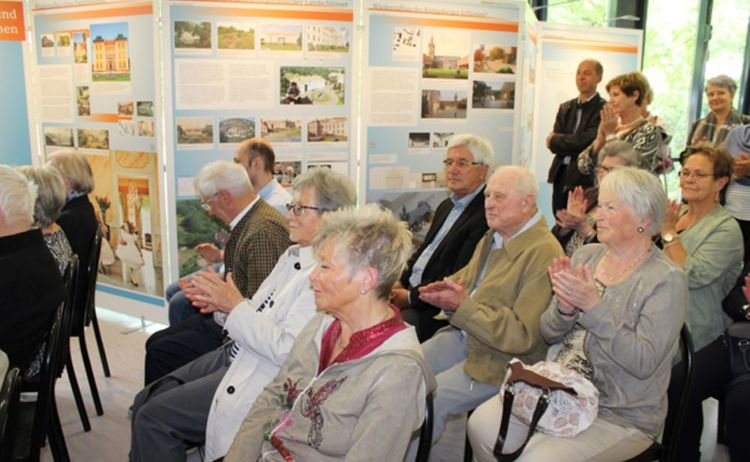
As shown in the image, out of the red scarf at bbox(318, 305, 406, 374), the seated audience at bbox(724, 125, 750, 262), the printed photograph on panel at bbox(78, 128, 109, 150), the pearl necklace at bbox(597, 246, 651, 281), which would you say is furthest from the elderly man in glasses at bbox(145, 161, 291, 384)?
the seated audience at bbox(724, 125, 750, 262)

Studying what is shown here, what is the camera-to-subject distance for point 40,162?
4.80m

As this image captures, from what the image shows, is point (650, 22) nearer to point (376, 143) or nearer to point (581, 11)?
point (581, 11)

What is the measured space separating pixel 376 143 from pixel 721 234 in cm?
242

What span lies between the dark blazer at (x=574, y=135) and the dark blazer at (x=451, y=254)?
1857mm

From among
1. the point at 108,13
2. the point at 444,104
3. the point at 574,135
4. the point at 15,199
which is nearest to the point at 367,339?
the point at 15,199

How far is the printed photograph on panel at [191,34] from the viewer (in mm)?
4098

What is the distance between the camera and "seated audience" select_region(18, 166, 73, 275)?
9.64 ft

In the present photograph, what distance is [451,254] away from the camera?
3125 millimetres

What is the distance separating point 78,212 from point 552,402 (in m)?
2.69

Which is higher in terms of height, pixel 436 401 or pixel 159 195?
pixel 159 195

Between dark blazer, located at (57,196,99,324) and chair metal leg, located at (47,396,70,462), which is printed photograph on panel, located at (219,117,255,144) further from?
chair metal leg, located at (47,396,70,462)

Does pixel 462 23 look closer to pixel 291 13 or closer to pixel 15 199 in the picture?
pixel 291 13

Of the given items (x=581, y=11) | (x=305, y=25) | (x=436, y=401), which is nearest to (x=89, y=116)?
(x=305, y=25)

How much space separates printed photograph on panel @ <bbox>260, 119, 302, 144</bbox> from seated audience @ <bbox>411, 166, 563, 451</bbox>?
2.12 m
